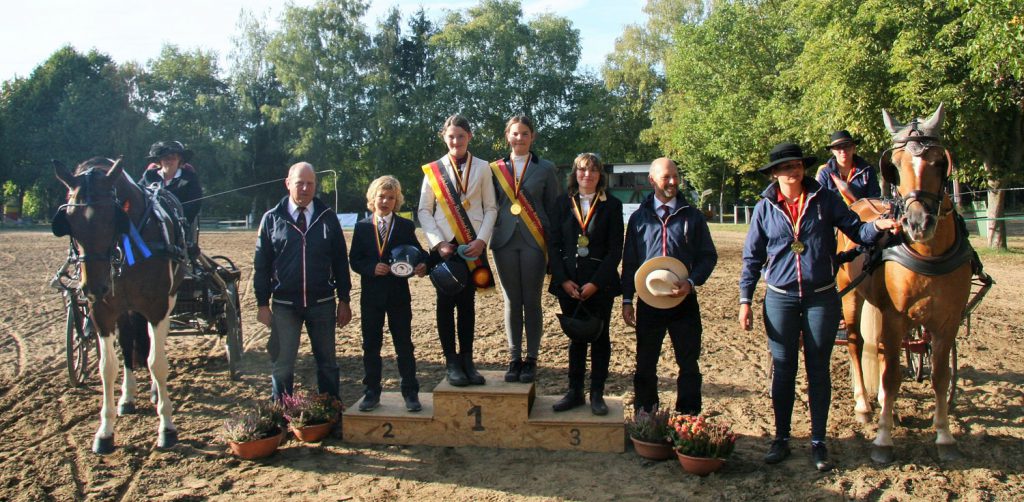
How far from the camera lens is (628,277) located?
4680mm

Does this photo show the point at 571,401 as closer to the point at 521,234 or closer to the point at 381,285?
the point at 521,234

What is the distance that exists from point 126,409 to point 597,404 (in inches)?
144

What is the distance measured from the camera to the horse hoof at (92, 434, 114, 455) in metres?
4.72

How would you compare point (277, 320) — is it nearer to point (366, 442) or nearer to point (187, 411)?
point (366, 442)

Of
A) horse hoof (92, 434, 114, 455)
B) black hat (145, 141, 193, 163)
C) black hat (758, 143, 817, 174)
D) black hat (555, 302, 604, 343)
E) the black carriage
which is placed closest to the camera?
black hat (758, 143, 817, 174)

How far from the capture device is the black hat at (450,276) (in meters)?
4.59

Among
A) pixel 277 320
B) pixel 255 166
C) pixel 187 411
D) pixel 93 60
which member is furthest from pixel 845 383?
A: pixel 93 60

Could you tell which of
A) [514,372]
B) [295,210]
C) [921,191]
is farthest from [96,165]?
[921,191]

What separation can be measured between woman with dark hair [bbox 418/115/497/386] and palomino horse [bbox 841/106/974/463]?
2542mm

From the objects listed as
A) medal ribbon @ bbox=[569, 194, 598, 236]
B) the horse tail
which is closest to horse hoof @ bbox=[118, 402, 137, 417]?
medal ribbon @ bbox=[569, 194, 598, 236]

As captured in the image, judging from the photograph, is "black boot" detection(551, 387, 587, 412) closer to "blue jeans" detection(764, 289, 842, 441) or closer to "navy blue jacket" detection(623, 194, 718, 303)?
"navy blue jacket" detection(623, 194, 718, 303)

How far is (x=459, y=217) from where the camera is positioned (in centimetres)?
488

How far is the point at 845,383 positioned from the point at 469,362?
3434mm

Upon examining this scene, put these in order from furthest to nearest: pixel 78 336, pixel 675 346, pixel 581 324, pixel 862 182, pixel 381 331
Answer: pixel 78 336 → pixel 862 182 → pixel 381 331 → pixel 675 346 → pixel 581 324
